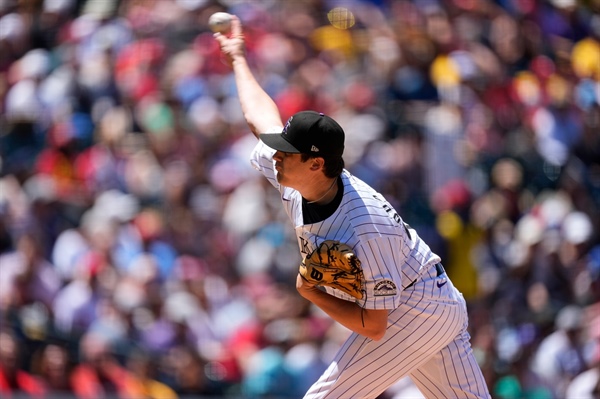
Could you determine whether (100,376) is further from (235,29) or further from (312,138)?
(312,138)

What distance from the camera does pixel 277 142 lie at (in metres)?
3.55

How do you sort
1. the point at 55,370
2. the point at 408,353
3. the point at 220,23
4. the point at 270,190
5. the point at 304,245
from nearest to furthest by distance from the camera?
the point at 304,245 → the point at 408,353 → the point at 220,23 → the point at 55,370 → the point at 270,190

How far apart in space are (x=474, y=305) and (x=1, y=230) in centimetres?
387

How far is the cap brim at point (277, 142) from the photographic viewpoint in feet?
11.4

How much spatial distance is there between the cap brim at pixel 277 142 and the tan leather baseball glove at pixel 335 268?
1.13 feet

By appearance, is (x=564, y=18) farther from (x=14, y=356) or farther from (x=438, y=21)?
(x=14, y=356)

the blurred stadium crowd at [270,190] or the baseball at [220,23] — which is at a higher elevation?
the baseball at [220,23]

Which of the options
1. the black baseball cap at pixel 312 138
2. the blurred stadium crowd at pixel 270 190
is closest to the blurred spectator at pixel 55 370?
the blurred stadium crowd at pixel 270 190

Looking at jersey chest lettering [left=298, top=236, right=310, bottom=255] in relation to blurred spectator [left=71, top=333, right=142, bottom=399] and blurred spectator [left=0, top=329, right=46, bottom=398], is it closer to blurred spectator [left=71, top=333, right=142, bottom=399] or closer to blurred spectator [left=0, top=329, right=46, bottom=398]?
blurred spectator [left=71, top=333, right=142, bottom=399]

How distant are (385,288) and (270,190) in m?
4.09

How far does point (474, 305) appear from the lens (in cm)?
665

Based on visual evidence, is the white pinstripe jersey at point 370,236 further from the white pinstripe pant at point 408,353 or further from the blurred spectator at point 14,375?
the blurred spectator at point 14,375

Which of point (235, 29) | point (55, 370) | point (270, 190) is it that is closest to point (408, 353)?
point (235, 29)

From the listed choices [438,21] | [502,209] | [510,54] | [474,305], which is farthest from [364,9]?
[474,305]
